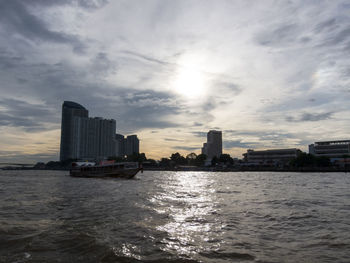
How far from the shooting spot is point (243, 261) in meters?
8.26

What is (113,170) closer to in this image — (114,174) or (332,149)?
(114,174)

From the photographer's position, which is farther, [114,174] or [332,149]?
[332,149]

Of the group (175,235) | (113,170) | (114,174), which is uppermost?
(113,170)

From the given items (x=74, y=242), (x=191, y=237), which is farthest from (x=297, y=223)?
(x=74, y=242)

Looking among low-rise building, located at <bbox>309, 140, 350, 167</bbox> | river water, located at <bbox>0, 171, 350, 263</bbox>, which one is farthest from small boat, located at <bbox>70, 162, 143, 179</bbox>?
low-rise building, located at <bbox>309, 140, 350, 167</bbox>

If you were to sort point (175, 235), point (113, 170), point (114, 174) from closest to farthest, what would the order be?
point (175, 235) → point (114, 174) → point (113, 170)

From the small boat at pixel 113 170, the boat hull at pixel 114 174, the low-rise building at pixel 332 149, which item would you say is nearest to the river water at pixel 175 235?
the boat hull at pixel 114 174

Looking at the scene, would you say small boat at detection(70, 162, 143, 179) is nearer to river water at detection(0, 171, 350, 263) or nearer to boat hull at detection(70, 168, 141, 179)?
boat hull at detection(70, 168, 141, 179)

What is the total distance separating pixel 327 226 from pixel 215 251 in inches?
283

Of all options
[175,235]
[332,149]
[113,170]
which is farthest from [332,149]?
[175,235]

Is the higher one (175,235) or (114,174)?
(114,174)

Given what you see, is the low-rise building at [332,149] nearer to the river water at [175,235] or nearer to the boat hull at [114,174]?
the boat hull at [114,174]

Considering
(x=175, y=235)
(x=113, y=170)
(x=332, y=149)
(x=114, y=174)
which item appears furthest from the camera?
(x=332, y=149)

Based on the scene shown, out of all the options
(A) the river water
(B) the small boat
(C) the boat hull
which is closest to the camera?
(A) the river water
